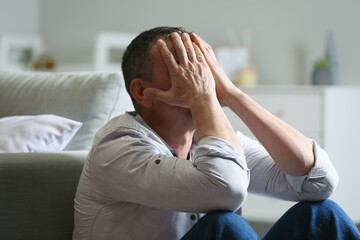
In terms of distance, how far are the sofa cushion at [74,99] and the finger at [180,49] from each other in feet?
1.90

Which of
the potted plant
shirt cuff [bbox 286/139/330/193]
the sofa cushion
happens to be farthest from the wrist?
the potted plant

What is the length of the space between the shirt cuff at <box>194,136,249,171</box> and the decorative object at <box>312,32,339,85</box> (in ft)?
8.23

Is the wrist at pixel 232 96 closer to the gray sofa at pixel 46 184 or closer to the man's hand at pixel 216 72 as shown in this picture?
the man's hand at pixel 216 72

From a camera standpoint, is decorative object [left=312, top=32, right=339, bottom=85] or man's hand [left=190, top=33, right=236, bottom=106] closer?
man's hand [left=190, top=33, right=236, bottom=106]

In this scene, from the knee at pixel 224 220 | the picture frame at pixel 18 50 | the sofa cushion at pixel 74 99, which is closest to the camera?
the knee at pixel 224 220

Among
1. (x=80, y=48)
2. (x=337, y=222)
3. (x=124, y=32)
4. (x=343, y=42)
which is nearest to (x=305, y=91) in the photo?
(x=343, y=42)

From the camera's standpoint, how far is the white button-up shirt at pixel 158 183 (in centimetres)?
121

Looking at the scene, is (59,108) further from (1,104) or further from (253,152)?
(253,152)

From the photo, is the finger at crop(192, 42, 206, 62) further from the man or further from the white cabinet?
the white cabinet

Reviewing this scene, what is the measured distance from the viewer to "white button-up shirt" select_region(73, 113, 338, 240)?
1214 millimetres

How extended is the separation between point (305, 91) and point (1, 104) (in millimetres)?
1906

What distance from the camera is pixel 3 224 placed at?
1520 mm

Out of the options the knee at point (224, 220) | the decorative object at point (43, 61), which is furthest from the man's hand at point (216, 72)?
the decorative object at point (43, 61)

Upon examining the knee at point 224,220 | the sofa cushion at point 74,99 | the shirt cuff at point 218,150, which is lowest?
the knee at point 224,220
